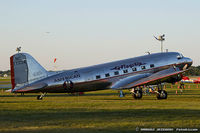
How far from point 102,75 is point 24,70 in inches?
312

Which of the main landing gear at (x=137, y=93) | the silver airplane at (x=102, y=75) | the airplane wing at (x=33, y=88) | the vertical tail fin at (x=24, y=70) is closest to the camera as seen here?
the airplane wing at (x=33, y=88)

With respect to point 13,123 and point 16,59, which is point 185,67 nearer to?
point 16,59

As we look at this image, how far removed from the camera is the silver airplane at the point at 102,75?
106 feet

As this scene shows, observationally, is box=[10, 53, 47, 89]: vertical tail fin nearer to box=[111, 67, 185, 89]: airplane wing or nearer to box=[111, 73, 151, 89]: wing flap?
box=[111, 73, 151, 89]: wing flap

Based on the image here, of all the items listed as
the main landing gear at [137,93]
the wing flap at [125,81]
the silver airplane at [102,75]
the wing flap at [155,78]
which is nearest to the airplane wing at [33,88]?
the silver airplane at [102,75]

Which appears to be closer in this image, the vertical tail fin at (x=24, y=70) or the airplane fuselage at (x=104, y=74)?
the vertical tail fin at (x=24, y=70)

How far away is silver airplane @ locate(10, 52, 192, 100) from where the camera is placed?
32.3 m

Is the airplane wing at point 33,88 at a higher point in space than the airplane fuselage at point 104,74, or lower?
lower

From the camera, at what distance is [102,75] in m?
34.4

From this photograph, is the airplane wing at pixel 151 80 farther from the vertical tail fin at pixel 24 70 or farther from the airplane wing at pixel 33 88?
the vertical tail fin at pixel 24 70

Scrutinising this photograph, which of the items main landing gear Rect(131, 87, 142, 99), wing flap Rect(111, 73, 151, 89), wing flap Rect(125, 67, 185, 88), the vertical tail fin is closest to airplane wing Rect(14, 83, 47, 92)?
the vertical tail fin

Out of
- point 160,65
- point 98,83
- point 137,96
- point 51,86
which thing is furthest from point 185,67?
point 51,86

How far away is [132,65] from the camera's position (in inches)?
1395

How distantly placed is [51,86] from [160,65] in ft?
39.7
